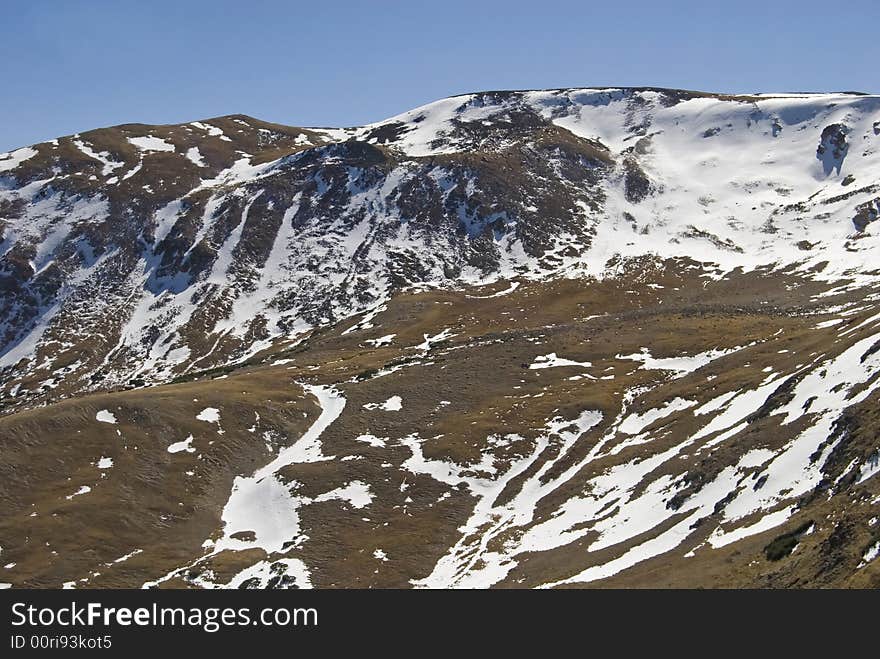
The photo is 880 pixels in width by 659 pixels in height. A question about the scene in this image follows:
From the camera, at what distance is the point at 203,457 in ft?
267

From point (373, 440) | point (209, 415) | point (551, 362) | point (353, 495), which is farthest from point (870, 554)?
point (551, 362)

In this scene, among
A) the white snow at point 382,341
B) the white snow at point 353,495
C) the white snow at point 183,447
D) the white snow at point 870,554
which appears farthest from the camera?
the white snow at point 382,341

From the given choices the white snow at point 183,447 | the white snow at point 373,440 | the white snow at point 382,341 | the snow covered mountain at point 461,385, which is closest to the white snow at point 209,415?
the snow covered mountain at point 461,385

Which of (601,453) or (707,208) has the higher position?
(707,208)

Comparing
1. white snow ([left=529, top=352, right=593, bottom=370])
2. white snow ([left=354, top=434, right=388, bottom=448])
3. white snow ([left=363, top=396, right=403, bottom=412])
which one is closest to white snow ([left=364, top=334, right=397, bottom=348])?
white snow ([left=529, top=352, right=593, bottom=370])

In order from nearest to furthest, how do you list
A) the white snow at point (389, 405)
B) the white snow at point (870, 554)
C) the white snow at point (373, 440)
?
1. the white snow at point (870, 554)
2. the white snow at point (373, 440)
3. the white snow at point (389, 405)

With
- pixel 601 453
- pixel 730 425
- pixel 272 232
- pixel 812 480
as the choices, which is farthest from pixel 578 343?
pixel 272 232

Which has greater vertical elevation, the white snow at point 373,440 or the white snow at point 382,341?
the white snow at point 382,341

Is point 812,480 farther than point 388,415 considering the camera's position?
No

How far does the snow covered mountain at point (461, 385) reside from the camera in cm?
5066

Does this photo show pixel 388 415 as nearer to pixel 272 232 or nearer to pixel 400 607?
pixel 400 607

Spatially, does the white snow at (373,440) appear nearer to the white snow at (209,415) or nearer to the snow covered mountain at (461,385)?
the snow covered mountain at (461,385)

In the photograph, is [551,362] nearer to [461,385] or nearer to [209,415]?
[461,385]

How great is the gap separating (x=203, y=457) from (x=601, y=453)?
40.1m
